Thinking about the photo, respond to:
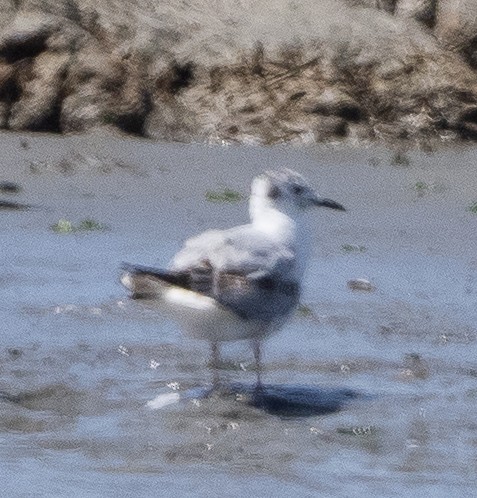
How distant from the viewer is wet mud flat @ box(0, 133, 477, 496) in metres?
5.08

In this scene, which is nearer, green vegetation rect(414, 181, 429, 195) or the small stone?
the small stone

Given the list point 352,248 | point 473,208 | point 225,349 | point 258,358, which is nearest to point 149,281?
point 258,358

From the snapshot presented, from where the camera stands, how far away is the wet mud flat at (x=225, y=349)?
5078mm

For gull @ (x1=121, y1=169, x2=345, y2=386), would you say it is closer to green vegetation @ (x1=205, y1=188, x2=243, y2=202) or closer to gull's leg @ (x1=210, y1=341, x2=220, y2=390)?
gull's leg @ (x1=210, y1=341, x2=220, y2=390)

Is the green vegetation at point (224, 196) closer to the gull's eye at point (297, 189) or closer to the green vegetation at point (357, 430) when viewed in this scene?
the gull's eye at point (297, 189)

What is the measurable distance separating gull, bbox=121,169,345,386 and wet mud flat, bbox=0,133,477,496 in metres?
0.28

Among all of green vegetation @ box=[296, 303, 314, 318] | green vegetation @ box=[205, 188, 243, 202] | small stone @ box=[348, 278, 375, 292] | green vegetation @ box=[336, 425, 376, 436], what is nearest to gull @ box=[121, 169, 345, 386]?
green vegetation @ box=[336, 425, 376, 436]

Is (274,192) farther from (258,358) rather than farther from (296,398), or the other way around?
(296,398)

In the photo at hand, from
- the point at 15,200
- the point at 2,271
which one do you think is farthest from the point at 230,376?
the point at 15,200

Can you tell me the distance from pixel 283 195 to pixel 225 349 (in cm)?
78

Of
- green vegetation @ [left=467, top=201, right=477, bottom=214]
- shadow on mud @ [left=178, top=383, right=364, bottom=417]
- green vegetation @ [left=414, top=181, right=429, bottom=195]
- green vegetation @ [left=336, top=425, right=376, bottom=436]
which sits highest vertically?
green vegetation @ [left=336, top=425, right=376, bottom=436]

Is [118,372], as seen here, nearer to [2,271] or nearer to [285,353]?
[285,353]

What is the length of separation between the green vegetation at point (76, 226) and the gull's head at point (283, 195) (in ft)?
8.98

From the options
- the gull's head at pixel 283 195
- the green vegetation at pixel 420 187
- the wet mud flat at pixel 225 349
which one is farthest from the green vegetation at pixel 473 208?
the gull's head at pixel 283 195
